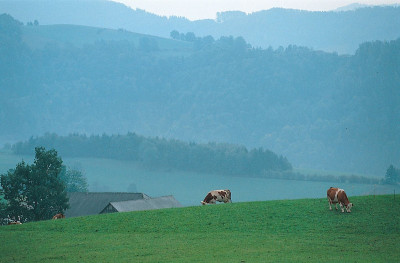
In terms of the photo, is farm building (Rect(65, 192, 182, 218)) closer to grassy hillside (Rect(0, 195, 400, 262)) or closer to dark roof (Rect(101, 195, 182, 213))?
dark roof (Rect(101, 195, 182, 213))

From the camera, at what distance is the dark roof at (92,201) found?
8064cm

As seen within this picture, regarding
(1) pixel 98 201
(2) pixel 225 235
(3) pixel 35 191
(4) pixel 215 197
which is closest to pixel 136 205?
(3) pixel 35 191

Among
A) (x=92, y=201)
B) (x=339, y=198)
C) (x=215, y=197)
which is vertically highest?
(x=339, y=198)

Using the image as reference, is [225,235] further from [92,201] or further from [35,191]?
[92,201]

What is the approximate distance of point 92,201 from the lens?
83.2 meters

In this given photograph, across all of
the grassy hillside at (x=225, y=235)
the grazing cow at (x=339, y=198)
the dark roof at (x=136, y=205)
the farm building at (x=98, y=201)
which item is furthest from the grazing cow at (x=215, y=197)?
the farm building at (x=98, y=201)

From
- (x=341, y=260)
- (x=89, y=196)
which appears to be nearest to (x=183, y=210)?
(x=341, y=260)

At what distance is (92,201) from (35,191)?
36.9ft

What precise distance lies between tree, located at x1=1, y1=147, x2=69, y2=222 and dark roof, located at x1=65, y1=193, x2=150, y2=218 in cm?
629

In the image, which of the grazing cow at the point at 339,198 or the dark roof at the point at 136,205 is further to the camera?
the dark roof at the point at 136,205

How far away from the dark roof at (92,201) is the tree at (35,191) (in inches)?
248

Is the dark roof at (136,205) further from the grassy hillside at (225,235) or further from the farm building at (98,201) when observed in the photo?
the grassy hillside at (225,235)

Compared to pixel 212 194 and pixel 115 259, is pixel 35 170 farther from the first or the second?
pixel 115 259

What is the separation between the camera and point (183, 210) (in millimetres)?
48500
